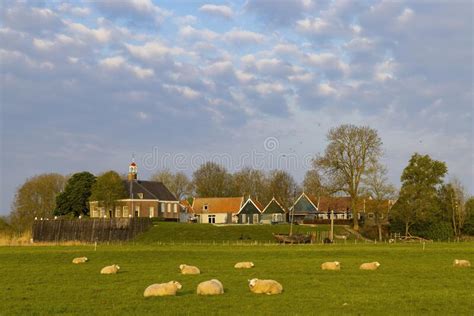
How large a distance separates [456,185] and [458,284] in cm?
7163

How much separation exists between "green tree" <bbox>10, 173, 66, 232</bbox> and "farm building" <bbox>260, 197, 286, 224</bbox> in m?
38.3

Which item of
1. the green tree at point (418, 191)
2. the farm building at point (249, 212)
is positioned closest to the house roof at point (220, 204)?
the farm building at point (249, 212)

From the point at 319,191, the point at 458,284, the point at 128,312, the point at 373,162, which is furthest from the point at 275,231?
the point at 128,312

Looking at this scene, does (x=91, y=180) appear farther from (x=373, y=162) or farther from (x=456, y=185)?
(x=456, y=185)

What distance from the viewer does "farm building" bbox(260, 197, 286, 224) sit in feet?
368

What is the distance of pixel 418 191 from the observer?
83.8 metres

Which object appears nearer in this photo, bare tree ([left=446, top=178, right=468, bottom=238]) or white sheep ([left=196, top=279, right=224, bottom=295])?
white sheep ([left=196, top=279, right=224, bottom=295])

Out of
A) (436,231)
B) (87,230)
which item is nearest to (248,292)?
(87,230)

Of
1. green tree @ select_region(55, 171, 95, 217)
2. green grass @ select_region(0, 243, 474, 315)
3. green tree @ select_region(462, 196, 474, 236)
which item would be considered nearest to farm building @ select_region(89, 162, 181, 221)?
green tree @ select_region(55, 171, 95, 217)

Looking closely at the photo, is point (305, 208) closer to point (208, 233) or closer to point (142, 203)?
point (142, 203)

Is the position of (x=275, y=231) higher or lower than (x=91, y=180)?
lower

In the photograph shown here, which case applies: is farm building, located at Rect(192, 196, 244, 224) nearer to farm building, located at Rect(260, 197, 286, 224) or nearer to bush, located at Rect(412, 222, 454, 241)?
farm building, located at Rect(260, 197, 286, 224)

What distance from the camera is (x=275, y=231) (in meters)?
81.1

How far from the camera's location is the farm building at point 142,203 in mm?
102688
